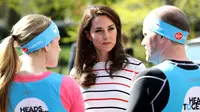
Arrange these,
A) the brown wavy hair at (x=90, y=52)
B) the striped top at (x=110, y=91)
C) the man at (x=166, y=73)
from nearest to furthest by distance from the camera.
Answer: the man at (x=166, y=73), the striped top at (x=110, y=91), the brown wavy hair at (x=90, y=52)

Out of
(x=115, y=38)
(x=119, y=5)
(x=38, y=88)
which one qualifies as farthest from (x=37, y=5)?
(x=38, y=88)

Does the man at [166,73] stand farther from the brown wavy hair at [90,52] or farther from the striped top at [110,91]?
the brown wavy hair at [90,52]

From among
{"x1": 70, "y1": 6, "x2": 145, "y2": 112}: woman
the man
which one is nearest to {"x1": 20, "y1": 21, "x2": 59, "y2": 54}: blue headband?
the man

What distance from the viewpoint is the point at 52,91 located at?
139 inches

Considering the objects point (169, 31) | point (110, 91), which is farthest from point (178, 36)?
point (110, 91)

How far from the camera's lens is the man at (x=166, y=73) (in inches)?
132

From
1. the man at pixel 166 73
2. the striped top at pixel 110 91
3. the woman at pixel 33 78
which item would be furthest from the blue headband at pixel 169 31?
the striped top at pixel 110 91

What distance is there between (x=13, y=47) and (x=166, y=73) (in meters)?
1.07

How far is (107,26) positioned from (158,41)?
110cm

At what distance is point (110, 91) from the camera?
4.42 metres

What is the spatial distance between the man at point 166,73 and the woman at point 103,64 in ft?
2.77

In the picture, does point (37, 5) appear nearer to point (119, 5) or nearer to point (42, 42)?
point (119, 5)

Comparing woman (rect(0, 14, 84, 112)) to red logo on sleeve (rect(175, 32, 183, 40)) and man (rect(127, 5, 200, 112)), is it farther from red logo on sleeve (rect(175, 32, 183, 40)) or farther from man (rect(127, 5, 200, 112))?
red logo on sleeve (rect(175, 32, 183, 40))

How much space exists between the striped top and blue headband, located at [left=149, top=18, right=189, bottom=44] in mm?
976
